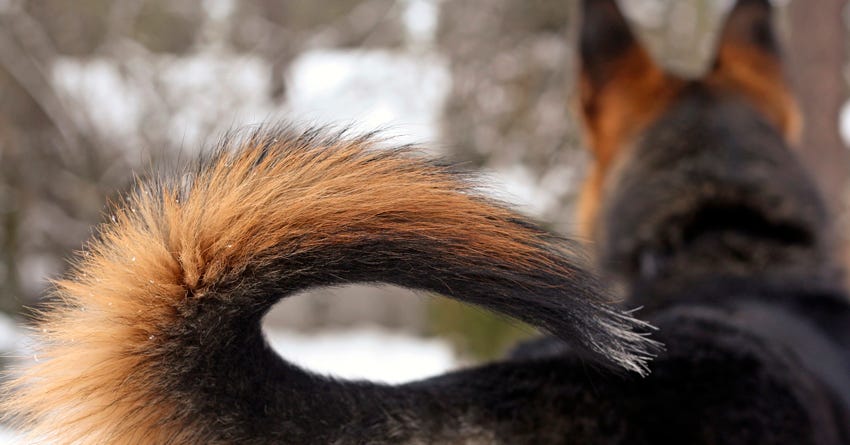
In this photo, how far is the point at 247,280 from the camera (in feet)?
3.94

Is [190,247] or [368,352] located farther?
[368,352]

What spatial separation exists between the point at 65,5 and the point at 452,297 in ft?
17.9

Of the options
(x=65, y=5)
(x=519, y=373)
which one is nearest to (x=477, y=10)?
(x=65, y=5)

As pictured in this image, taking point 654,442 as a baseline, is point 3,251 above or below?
above

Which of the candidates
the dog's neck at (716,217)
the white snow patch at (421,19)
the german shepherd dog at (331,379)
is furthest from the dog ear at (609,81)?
the white snow patch at (421,19)

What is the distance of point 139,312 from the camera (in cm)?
121

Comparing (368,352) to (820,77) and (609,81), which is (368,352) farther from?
(609,81)

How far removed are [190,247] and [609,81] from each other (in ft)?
7.55

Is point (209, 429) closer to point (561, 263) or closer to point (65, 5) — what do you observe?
point (561, 263)

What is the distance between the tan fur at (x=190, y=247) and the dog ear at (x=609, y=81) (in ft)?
6.21

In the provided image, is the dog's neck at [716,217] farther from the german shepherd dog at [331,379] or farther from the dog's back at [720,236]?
the german shepherd dog at [331,379]

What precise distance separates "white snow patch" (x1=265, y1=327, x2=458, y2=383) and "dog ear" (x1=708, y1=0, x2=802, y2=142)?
3.22m

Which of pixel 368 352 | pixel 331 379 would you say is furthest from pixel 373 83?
pixel 331 379

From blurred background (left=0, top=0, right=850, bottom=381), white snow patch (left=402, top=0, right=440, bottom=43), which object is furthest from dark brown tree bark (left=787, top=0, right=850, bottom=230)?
white snow patch (left=402, top=0, right=440, bottom=43)
